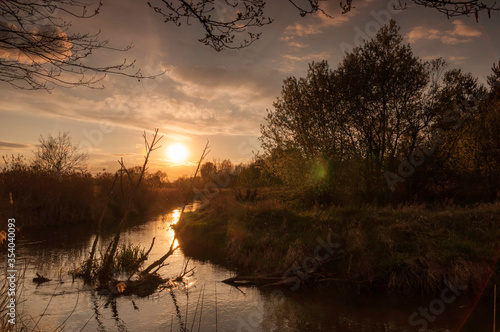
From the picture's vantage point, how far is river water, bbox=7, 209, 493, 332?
390 inches

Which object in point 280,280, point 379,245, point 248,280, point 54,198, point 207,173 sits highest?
point 207,173

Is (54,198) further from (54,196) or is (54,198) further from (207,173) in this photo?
(207,173)

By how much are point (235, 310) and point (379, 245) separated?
6.48 m

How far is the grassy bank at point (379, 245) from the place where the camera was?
40.3 ft

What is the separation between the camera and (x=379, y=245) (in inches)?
550

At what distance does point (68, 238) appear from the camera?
20.9m

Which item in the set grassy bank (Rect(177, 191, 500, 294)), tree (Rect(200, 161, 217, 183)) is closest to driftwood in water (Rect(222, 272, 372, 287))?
grassy bank (Rect(177, 191, 500, 294))

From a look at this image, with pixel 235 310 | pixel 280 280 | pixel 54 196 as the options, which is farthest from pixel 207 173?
pixel 235 310

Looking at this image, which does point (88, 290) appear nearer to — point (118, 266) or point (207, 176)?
point (118, 266)

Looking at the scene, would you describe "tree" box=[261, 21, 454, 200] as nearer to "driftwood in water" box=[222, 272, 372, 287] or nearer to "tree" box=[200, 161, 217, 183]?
"driftwood in water" box=[222, 272, 372, 287]

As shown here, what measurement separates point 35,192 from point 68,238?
229 inches

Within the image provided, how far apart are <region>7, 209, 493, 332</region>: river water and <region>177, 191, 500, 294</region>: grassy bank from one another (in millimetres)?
831

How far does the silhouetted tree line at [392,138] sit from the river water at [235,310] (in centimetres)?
1134

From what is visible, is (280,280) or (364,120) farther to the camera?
(364,120)
